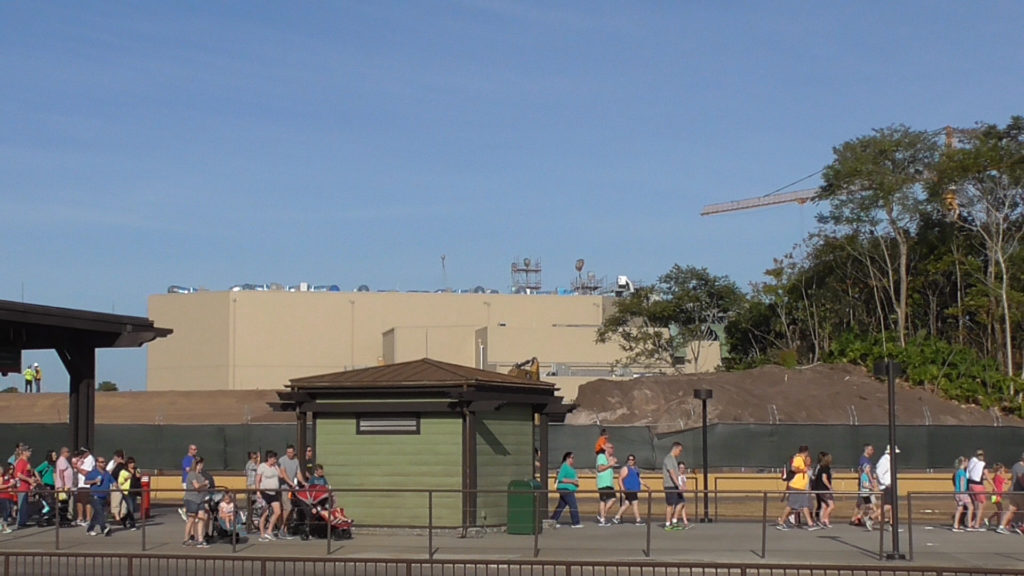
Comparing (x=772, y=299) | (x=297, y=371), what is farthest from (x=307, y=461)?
(x=297, y=371)

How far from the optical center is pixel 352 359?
8712 centimetres

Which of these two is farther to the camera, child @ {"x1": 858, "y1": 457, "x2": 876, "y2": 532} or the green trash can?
child @ {"x1": 858, "y1": 457, "x2": 876, "y2": 532}

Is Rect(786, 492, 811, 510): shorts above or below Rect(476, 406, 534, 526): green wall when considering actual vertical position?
below

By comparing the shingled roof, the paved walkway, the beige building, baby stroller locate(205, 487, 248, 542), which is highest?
the beige building

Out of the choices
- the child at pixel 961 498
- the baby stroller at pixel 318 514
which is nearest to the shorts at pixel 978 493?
the child at pixel 961 498

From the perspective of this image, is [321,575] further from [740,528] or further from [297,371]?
[297,371]

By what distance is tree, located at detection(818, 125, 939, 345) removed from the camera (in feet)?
185

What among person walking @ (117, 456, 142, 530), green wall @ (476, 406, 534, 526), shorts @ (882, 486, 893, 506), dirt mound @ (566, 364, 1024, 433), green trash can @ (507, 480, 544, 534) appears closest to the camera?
shorts @ (882, 486, 893, 506)

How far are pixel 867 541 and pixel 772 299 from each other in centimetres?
5021

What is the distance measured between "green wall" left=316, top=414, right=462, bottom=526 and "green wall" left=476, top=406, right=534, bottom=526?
0.48 metres

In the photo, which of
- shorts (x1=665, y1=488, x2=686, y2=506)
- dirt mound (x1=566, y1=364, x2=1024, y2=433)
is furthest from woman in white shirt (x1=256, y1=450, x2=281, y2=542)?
dirt mound (x1=566, y1=364, x2=1024, y2=433)

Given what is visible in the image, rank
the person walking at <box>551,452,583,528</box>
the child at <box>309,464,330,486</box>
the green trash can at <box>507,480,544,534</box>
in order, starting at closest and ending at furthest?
1. the child at <box>309,464,330,486</box>
2. the green trash can at <box>507,480,544,534</box>
3. the person walking at <box>551,452,583,528</box>

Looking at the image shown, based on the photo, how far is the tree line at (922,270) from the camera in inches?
2082

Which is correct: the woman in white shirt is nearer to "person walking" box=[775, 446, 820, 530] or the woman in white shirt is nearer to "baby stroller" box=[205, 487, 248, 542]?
"baby stroller" box=[205, 487, 248, 542]
